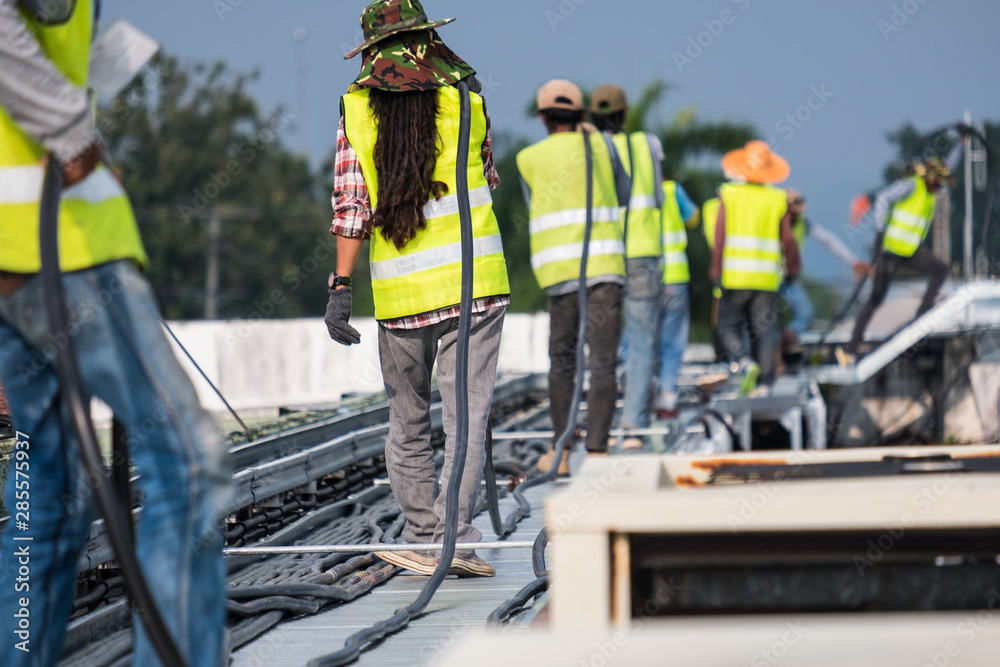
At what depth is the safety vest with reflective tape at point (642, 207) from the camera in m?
7.93

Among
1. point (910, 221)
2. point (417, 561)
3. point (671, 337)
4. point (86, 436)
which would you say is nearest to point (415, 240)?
point (417, 561)

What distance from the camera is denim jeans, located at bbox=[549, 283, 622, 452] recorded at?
22.0 ft

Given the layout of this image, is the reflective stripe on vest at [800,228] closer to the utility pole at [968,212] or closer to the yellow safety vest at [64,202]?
the utility pole at [968,212]

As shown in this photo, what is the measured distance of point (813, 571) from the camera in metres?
2.17

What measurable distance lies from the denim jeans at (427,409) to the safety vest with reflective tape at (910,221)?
9.10 meters

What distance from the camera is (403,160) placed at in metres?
4.20

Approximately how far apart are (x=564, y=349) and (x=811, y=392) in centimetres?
657

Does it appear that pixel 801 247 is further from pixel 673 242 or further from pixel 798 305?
pixel 673 242

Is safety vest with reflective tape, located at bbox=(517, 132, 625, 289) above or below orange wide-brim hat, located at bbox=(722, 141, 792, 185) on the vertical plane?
below

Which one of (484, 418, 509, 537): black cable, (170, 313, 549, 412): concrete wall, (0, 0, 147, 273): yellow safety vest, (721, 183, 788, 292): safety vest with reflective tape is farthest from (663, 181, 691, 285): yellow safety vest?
(0, 0, 147, 273): yellow safety vest

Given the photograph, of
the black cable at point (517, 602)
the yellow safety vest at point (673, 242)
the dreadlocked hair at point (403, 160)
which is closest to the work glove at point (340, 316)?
the dreadlocked hair at point (403, 160)

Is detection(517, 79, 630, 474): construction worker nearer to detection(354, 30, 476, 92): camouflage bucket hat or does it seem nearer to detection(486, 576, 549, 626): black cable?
detection(354, 30, 476, 92): camouflage bucket hat

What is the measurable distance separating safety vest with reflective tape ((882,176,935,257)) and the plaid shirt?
30.1 feet

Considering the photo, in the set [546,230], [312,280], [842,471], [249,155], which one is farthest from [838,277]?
[249,155]
